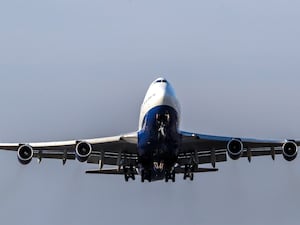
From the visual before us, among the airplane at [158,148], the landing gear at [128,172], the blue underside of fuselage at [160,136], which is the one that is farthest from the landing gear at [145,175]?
the blue underside of fuselage at [160,136]

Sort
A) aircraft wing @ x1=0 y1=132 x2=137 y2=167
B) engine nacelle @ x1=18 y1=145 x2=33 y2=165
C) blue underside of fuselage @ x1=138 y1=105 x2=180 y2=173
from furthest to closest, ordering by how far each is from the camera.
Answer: aircraft wing @ x1=0 y1=132 x2=137 y2=167 < engine nacelle @ x1=18 y1=145 x2=33 y2=165 < blue underside of fuselage @ x1=138 y1=105 x2=180 y2=173

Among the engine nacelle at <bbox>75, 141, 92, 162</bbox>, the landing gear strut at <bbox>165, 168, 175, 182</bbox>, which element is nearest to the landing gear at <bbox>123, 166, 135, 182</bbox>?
the landing gear strut at <bbox>165, 168, 175, 182</bbox>

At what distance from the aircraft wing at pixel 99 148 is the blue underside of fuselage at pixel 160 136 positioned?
2.17 metres

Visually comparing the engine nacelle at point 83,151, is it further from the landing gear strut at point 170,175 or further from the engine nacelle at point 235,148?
the engine nacelle at point 235,148

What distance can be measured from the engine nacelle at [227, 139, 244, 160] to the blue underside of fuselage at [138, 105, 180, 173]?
3273 mm

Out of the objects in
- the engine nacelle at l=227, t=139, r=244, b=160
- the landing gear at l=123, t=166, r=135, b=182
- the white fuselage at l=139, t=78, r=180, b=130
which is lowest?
the landing gear at l=123, t=166, r=135, b=182

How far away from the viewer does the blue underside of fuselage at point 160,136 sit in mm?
52062

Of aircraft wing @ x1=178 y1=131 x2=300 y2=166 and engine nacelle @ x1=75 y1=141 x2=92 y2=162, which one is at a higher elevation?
aircraft wing @ x1=178 y1=131 x2=300 y2=166

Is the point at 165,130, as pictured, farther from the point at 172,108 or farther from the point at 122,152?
the point at 122,152

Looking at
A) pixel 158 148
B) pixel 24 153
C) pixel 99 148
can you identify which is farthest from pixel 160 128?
pixel 24 153

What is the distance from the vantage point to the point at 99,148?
189ft

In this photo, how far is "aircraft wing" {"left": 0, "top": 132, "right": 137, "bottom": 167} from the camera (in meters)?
56.3

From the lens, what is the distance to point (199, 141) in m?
56.3

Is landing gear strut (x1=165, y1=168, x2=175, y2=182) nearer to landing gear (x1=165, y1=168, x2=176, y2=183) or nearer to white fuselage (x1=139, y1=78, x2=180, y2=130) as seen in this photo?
landing gear (x1=165, y1=168, x2=176, y2=183)
